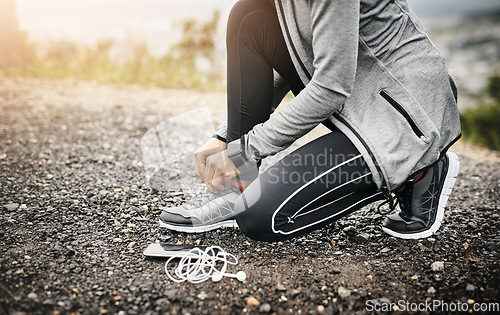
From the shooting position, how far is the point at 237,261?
1719 mm

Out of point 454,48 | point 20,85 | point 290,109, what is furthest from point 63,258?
point 454,48

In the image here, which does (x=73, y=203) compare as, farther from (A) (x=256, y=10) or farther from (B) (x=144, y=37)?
(B) (x=144, y=37)

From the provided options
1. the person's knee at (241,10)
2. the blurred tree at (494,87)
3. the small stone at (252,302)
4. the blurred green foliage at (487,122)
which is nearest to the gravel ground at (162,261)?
the small stone at (252,302)

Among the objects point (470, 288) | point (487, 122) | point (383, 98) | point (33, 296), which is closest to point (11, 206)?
point (33, 296)

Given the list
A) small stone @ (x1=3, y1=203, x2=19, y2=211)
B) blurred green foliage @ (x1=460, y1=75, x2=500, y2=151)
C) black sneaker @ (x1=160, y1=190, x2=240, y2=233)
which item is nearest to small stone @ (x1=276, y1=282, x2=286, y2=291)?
black sneaker @ (x1=160, y1=190, x2=240, y2=233)

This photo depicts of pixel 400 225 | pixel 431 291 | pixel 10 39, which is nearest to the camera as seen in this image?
pixel 431 291

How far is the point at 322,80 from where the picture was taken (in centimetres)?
146

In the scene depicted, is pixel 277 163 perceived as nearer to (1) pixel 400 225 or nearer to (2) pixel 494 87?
(1) pixel 400 225

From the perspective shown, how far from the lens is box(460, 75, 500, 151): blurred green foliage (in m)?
4.14

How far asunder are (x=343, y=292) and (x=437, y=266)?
47 cm

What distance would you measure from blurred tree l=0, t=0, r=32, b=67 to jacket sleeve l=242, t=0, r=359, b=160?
503 centimetres

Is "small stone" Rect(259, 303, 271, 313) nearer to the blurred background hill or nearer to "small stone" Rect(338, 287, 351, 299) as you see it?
"small stone" Rect(338, 287, 351, 299)

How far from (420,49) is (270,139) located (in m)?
0.72

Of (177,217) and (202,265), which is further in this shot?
(177,217)
